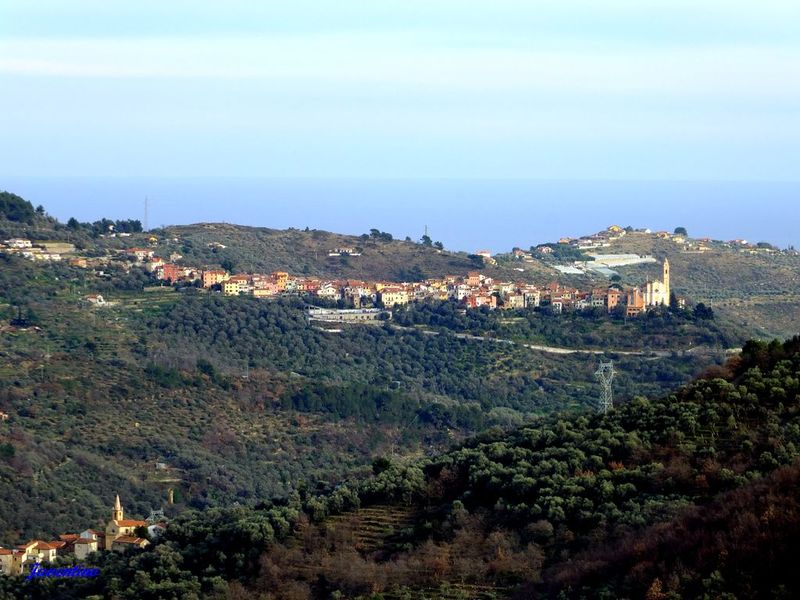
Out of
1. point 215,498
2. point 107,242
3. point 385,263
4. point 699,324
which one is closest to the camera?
point 215,498

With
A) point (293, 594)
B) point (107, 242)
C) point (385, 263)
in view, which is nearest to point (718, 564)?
point (293, 594)

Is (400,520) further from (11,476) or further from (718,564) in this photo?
(11,476)

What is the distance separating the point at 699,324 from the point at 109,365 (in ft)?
64.1

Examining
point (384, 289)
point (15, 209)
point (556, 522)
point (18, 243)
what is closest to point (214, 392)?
point (18, 243)

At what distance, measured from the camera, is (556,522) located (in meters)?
17.7

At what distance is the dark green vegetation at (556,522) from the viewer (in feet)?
48.2

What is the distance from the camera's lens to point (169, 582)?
18750 millimetres

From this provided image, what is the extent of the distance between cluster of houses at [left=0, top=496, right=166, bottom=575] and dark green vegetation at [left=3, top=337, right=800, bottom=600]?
1.66m

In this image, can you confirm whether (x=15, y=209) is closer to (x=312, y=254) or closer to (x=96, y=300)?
(x=96, y=300)

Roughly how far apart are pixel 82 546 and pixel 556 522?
898 centimetres

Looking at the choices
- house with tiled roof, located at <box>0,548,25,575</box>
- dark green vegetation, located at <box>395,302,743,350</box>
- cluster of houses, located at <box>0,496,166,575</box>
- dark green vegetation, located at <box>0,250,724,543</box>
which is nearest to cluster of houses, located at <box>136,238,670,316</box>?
dark green vegetation, located at <box>395,302,743,350</box>

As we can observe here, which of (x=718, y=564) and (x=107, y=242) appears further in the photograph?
(x=107, y=242)

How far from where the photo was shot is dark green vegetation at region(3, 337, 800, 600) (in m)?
14.7

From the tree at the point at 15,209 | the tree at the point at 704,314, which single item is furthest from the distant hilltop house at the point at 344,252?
the tree at the point at 704,314
